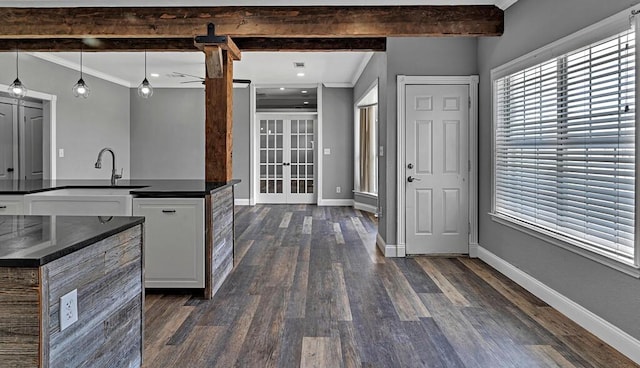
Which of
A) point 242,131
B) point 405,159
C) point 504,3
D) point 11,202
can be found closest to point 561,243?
point 405,159

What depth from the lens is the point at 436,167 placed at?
16.1 ft

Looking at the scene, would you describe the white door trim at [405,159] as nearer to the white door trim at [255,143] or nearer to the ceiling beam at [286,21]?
the ceiling beam at [286,21]

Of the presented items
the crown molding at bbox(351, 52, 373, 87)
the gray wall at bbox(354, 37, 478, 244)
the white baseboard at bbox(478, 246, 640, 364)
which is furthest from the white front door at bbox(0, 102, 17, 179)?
the white baseboard at bbox(478, 246, 640, 364)

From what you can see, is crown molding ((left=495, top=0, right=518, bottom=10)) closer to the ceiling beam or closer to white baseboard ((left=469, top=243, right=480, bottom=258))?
the ceiling beam

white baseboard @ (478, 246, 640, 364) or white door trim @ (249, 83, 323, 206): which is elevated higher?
white door trim @ (249, 83, 323, 206)

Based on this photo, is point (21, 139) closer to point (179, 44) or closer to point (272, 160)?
point (179, 44)

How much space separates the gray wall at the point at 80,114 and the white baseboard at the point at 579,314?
656 centimetres

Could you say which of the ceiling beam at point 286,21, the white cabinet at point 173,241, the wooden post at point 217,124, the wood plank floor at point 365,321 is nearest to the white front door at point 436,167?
the wood plank floor at point 365,321

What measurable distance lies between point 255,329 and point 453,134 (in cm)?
307

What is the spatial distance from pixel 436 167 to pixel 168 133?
21.5ft

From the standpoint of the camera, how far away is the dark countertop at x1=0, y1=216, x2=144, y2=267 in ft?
4.15

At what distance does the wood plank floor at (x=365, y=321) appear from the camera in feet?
8.05

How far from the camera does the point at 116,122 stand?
9055mm

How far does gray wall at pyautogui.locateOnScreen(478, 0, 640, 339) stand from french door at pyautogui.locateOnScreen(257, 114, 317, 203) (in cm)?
578
